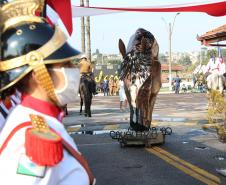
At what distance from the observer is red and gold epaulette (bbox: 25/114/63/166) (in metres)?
2.04

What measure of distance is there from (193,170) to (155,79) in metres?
2.69

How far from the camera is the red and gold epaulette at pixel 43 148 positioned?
6.71 ft

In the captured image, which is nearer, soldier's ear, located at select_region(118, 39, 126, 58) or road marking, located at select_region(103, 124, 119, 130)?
soldier's ear, located at select_region(118, 39, 126, 58)

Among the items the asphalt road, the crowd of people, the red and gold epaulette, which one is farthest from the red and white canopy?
the crowd of people

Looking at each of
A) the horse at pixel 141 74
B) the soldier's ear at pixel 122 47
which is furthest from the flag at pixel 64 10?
the soldier's ear at pixel 122 47

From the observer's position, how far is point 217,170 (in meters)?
7.34

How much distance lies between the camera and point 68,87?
7.80ft

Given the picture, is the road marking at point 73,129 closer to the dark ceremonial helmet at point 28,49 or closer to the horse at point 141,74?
the horse at point 141,74

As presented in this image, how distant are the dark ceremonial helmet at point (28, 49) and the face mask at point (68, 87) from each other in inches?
1.7

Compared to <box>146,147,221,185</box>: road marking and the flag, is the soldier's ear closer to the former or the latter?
<box>146,147,221,185</box>: road marking

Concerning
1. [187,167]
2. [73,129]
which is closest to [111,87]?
[73,129]

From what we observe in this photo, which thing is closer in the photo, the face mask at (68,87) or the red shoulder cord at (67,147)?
the red shoulder cord at (67,147)

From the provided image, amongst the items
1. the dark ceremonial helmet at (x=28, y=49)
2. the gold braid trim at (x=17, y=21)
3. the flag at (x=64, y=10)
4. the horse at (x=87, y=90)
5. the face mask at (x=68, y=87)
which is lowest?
the horse at (x=87, y=90)

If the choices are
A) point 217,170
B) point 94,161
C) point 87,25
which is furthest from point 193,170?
point 87,25
